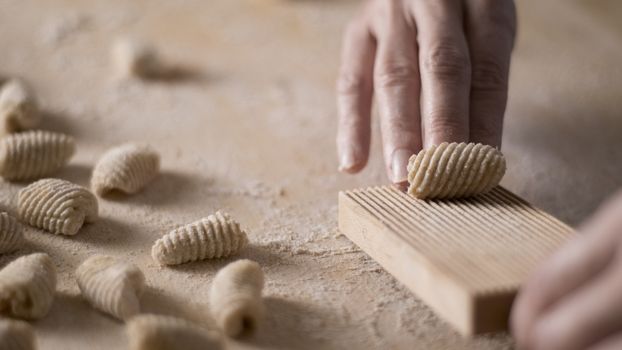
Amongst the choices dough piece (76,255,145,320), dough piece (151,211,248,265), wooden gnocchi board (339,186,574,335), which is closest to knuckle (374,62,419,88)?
wooden gnocchi board (339,186,574,335)

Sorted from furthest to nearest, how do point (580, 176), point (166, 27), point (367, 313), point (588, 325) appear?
point (166, 27) → point (580, 176) → point (367, 313) → point (588, 325)

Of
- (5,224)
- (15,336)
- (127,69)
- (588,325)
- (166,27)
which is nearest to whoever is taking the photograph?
(588,325)

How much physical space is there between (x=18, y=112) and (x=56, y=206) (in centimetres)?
55

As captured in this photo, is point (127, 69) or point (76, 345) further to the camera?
point (127, 69)

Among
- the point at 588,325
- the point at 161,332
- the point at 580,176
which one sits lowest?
the point at 580,176

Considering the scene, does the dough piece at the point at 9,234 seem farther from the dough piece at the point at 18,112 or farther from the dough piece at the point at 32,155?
the dough piece at the point at 18,112

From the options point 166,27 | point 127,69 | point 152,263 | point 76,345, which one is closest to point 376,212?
point 152,263

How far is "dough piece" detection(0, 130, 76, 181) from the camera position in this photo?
1.85 metres

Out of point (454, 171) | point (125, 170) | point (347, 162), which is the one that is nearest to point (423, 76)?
point (347, 162)

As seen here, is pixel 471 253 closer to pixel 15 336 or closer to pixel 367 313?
pixel 367 313

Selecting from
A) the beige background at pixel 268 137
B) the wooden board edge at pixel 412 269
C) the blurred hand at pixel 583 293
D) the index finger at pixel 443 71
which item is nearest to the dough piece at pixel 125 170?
the beige background at pixel 268 137

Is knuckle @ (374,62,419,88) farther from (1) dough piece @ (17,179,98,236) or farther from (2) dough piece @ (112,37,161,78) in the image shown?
(2) dough piece @ (112,37,161,78)

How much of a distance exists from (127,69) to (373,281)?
1.28 m

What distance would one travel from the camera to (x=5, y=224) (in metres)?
1.57
